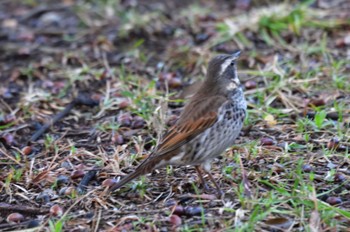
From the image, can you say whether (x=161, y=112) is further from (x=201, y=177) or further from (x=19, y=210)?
(x=19, y=210)

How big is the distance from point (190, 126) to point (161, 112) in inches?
45.3

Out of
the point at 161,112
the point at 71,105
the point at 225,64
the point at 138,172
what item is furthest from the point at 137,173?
the point at 71,105

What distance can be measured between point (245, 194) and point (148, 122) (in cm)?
189

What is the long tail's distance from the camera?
19.4 feet

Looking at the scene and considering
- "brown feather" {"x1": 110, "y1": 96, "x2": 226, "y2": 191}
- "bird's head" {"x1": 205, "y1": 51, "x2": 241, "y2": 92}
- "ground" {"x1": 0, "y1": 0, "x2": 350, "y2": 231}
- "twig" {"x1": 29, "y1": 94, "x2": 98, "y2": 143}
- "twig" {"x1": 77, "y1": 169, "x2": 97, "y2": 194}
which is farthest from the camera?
"twig" {"x1": 29, "y1": 94, "x2": 98, "y2": 143}

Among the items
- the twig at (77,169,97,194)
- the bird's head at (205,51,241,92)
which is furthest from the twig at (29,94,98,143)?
the bird's head at (205,51,241,92)

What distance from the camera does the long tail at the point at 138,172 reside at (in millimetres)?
5910

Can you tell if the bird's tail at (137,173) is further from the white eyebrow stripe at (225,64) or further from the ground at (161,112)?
the white eyebrow stripe at (225,64)

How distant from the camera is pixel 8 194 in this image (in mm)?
6250

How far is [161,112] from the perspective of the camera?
726cm

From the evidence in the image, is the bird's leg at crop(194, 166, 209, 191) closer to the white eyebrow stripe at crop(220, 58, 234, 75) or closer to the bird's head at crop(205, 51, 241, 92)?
the bird's head at crop(205, 51, 241, 92)

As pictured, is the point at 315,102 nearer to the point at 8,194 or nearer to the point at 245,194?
the point at 245,194

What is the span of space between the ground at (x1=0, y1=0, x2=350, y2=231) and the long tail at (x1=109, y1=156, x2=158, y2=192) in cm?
13

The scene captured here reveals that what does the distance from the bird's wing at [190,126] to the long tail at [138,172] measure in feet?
0.34
